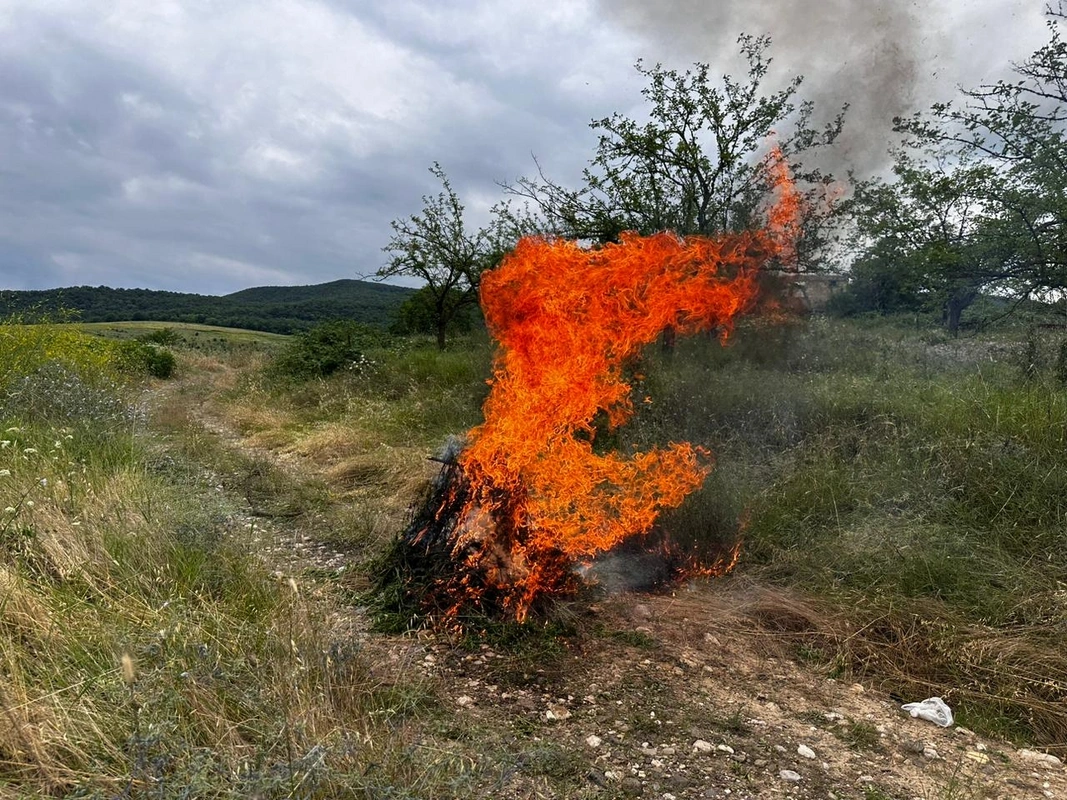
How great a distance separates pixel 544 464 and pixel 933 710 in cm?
280

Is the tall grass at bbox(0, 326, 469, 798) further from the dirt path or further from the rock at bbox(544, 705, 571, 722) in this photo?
the rock at bbox(544, 705, 571, 722)

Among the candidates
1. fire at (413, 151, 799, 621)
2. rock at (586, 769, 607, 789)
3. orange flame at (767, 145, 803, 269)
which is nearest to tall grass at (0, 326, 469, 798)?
rock at (586, 769, 607, 789)

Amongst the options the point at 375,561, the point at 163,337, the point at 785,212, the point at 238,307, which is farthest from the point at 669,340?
the point at 238,307

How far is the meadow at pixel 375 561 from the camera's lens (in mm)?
2178

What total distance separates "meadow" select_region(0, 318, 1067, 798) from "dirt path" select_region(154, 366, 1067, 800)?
0.08 m

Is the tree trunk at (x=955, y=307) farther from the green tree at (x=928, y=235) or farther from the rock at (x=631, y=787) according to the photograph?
the rock at (x=631, y=787)

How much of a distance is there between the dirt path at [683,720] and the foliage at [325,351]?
11.8 meters

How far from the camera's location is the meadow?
218 centimetres

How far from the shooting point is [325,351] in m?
15.9

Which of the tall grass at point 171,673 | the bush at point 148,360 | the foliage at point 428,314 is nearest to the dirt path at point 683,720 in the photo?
the tall grass at point 171,673

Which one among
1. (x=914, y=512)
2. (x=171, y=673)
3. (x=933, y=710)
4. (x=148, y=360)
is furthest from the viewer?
(x=148, y=360)

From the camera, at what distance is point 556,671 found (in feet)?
11.2

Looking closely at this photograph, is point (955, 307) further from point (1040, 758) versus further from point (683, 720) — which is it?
point (683, 720)

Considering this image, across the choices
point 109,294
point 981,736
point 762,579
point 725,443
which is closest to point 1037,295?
point 725,443
